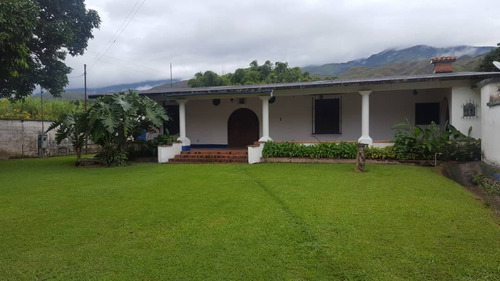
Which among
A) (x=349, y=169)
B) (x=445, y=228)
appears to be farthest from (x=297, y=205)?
(x=349, y=169)

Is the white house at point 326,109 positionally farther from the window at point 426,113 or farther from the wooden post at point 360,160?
the wooden post at point 360,160

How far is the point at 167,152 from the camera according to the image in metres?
12.0

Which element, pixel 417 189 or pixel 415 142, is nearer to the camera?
pixel 417 189

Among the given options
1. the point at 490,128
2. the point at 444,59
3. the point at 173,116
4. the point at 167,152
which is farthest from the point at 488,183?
the point at 173,116

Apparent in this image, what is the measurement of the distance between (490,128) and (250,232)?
6.81 meters

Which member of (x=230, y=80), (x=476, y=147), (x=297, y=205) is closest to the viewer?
(x=297, y=205)

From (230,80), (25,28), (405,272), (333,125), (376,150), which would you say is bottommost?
(405,272)

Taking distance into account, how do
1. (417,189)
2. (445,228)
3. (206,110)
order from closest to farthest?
1. (445,228)
2. (417,189)
3. (206,110)

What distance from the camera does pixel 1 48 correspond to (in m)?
9.07

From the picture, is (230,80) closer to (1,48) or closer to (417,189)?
(1,48)

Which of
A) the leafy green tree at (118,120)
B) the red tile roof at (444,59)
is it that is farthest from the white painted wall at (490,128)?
the leafy green tree at (118,120)

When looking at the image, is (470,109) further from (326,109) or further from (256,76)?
(256,76)

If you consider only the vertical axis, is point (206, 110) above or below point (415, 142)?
above

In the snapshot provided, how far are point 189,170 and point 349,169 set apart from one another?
15.8 feet
